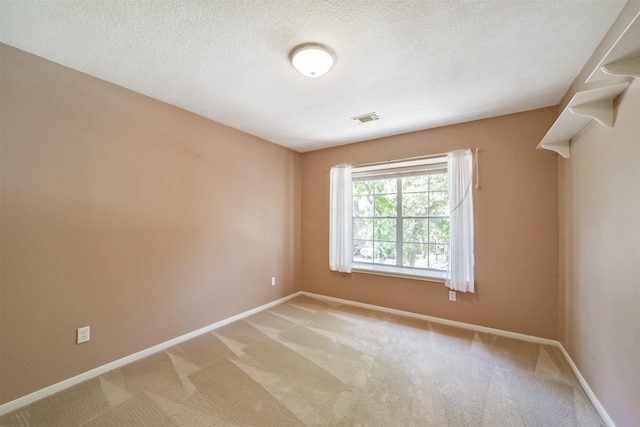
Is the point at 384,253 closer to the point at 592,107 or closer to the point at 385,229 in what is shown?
the point at 385,229

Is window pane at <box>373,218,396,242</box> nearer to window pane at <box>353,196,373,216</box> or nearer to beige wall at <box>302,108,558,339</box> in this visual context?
window pane at <box>353,196,373,216</box>

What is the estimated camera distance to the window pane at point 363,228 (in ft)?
13.3

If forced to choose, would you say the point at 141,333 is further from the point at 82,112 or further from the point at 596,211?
the point at 596,211

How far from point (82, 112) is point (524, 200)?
428 cm

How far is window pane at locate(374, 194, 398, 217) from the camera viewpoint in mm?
3822

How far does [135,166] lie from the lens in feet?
7.98

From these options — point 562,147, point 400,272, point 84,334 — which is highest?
point 562,147

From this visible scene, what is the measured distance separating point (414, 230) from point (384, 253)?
1.89ft

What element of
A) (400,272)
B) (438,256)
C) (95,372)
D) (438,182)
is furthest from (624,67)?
(95,372)

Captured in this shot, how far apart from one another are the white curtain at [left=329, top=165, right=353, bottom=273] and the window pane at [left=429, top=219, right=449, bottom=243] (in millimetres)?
1166

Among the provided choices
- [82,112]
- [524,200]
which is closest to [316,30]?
[82,112]

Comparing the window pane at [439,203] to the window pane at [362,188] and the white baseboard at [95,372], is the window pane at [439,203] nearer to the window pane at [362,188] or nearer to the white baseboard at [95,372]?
the window pane at [362,188]

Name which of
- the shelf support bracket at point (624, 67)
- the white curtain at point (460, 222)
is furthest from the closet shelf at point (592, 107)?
the white curtain at point (460, 222)

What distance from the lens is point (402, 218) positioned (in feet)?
12.3
